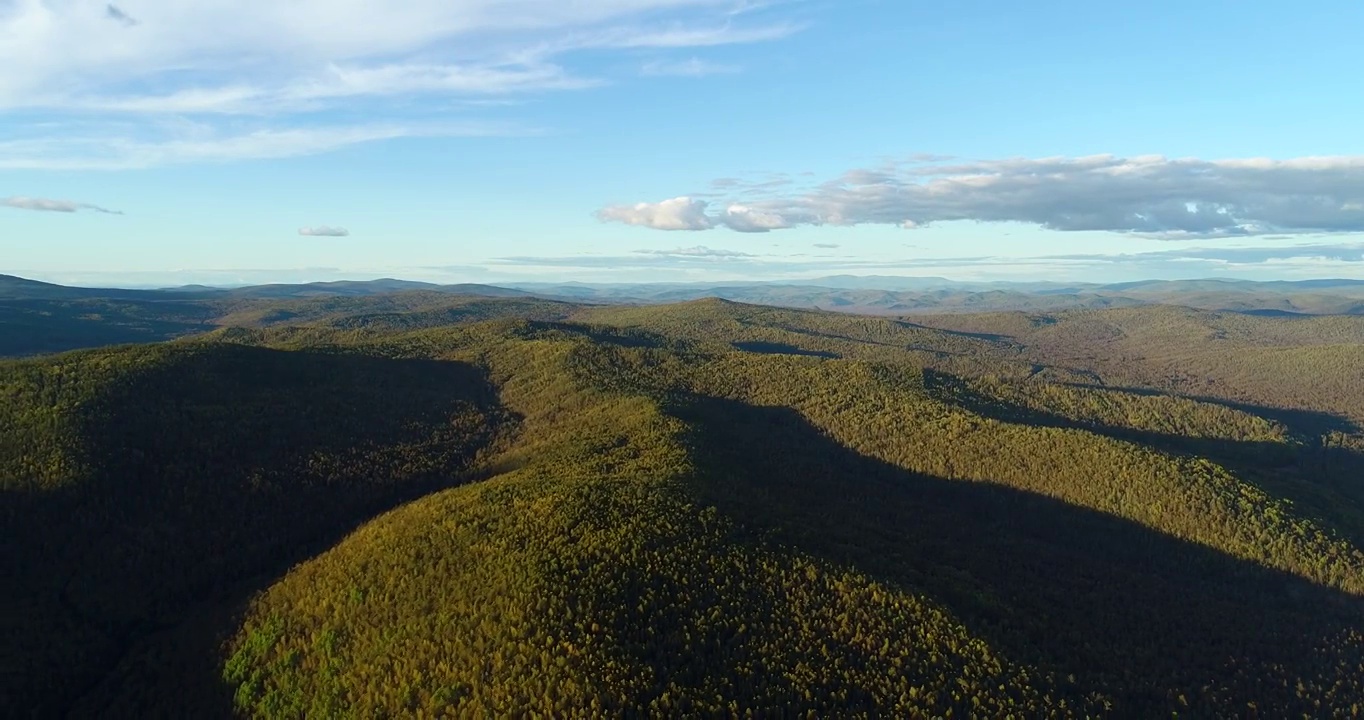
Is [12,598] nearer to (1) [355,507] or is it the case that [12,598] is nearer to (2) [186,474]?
(2) [186,474]

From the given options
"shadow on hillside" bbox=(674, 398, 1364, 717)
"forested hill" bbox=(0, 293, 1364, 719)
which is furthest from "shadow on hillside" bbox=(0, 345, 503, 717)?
"shadow on hillside" bbox=(674, 398, 1364, 717)

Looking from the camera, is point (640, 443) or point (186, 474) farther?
point (640, 443)

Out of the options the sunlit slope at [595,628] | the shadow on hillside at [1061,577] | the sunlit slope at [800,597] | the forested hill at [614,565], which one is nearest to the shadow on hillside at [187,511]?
the forested hill at [614,565]

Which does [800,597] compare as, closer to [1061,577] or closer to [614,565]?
[614,565]

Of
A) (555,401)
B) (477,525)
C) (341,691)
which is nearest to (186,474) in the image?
(477,525)

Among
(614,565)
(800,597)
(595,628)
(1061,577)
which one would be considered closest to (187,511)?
(614,565)
